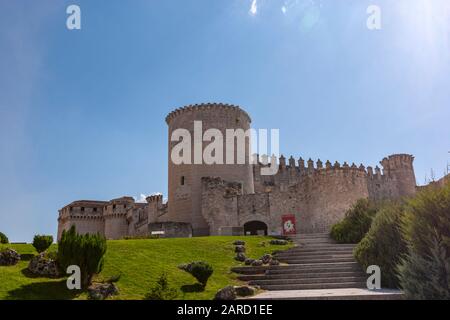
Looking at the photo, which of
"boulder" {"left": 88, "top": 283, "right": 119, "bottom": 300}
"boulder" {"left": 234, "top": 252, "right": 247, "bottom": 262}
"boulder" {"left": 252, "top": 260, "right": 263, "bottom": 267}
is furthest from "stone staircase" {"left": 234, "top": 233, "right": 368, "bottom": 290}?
"boulder" {"left": 88, "top": 283, "right": 119, "bottom": 300}

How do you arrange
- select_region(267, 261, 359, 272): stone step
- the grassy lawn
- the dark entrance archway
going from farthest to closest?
1. the dark entrance archway
2. select_region(267, 261, 359, 272): stone step
3. the grassy lawn

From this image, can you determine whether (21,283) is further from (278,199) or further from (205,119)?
(205,119)

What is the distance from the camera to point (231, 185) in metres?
32.6

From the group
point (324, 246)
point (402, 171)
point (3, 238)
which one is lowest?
point (324, 246)

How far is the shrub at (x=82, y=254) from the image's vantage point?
11727 millimetres

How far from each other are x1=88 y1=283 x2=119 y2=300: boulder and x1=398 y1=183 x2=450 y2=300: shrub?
7.57 metres

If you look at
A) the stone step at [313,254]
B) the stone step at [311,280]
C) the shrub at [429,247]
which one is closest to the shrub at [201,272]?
the stone step at [311,280]

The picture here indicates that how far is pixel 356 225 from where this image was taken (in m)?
21.2

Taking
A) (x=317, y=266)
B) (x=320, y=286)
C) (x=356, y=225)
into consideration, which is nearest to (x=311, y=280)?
(x=320, y=286)

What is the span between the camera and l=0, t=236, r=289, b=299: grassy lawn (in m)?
11.3

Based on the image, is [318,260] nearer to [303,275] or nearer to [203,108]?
[303,275]

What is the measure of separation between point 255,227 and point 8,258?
2116 cm

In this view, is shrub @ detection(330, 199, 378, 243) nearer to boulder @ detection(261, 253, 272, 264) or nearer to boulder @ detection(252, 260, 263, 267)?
boulder @ detection(261, 253, 272, 264)

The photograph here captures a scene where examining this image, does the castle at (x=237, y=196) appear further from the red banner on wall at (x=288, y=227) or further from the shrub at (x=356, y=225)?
the shrub at (x=356, y=225)
